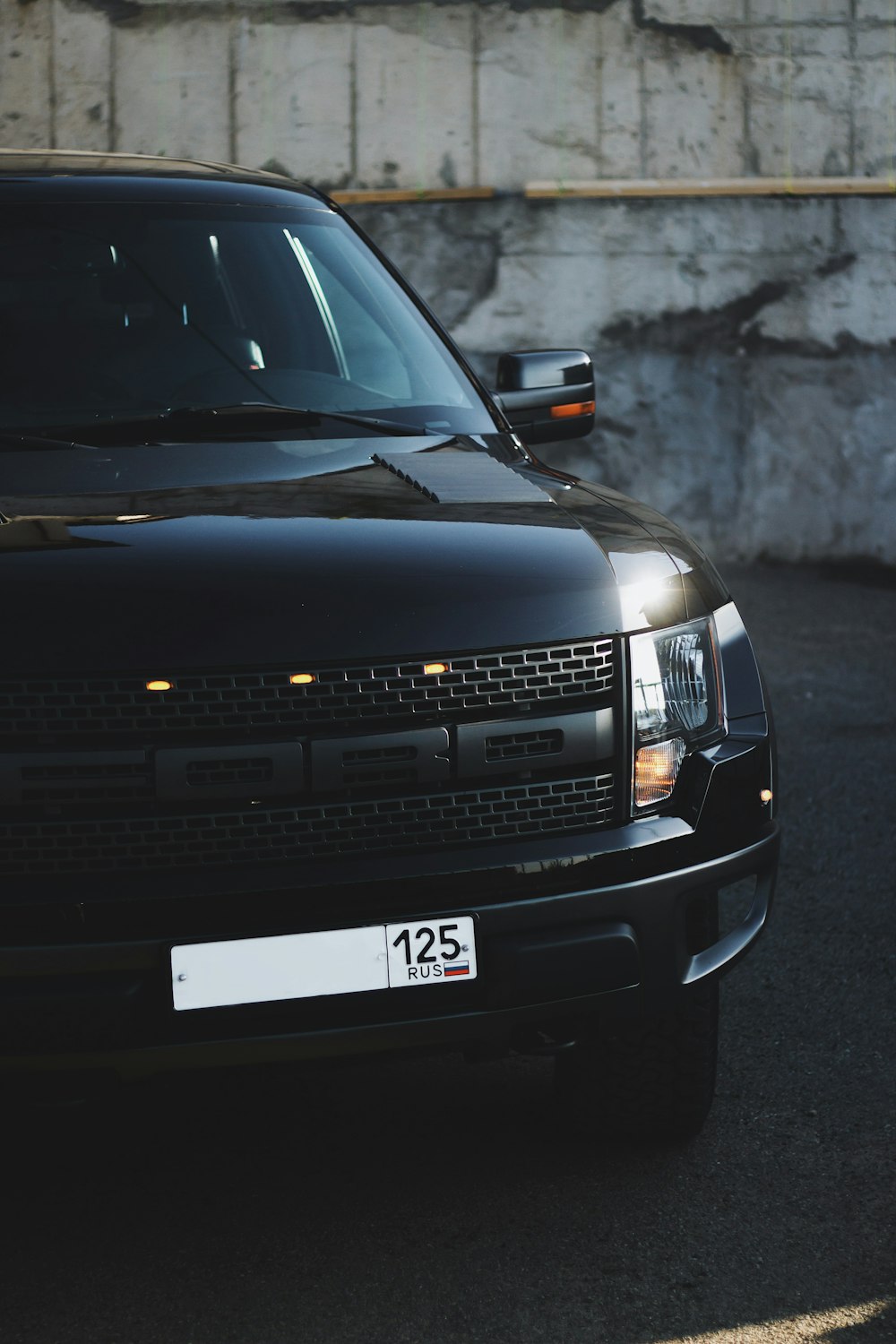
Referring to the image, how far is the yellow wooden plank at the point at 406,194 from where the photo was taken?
31.2 feet

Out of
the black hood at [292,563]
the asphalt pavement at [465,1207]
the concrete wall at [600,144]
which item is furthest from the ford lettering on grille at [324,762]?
the concrete wall at [600,144]

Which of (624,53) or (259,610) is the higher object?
(624,53)

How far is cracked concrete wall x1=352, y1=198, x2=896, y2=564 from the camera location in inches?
375

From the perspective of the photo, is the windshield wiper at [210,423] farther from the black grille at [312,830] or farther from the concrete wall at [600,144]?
the concrete wall at [600,144]

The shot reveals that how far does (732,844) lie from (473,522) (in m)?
0.69

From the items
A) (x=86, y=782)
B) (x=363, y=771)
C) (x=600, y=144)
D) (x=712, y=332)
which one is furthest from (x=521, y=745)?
(x=600, y=144)

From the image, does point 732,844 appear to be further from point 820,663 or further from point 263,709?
point 820,663

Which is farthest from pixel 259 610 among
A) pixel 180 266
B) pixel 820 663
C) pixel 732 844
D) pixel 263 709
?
pixel 820 663

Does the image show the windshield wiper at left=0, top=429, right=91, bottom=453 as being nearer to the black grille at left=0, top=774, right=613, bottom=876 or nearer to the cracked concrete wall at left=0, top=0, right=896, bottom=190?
the black grille at left=0, top=774, right=613, bottom=876

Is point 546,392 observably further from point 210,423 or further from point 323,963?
point 323,963

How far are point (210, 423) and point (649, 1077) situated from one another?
149 cm

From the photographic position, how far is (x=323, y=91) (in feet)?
31.3

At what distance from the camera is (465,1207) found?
302 centimetres

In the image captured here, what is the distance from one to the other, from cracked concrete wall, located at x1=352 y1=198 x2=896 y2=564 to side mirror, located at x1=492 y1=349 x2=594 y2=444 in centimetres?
531
